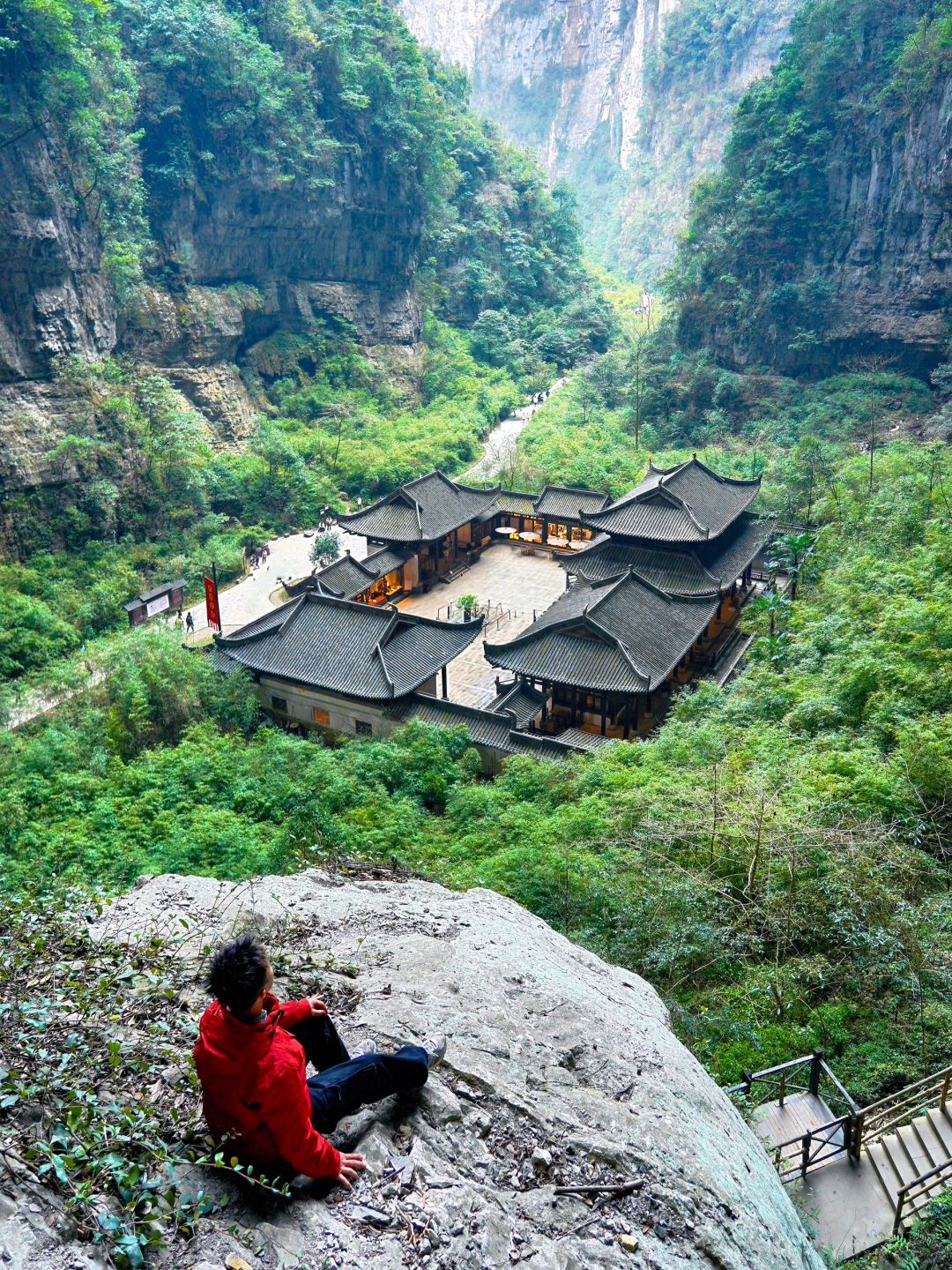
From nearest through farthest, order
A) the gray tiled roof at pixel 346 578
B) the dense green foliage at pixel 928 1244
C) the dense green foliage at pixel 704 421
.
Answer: the dense green foliage at pixel 928 1244 → the gray tiled roof at pixel 346 578 → the dense green foliage at pixel 704 421

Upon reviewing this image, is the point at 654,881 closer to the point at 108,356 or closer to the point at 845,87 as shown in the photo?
the point at 108,356

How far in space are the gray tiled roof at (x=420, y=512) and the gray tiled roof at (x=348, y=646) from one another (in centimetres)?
992

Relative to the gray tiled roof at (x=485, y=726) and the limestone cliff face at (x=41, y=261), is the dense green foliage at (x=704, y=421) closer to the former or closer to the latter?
the gray tiled roof at (x=485, y=726)

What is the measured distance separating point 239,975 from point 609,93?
11760cm

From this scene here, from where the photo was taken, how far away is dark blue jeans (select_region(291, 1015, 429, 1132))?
4.27 m

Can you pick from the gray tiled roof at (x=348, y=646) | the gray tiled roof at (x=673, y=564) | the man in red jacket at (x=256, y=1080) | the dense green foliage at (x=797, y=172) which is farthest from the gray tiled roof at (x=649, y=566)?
the dense green foliage at (x=797, y=172)

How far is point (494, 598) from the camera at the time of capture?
110 feet

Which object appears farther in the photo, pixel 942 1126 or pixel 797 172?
pixel 797 172

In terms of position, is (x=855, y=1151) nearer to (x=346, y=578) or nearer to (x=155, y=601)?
(x=346, y=578)

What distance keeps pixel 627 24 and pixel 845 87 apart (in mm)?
65693

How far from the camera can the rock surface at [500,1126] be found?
156 inches

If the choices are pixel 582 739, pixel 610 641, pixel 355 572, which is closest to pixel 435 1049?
pixel 582 739

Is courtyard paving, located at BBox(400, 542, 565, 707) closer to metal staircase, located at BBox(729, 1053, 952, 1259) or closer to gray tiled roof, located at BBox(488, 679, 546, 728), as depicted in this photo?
gray tiled roof, located at BBox(488, 679, 546, 728)

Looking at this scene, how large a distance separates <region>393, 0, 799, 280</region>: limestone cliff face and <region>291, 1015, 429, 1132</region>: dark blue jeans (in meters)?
88.0
